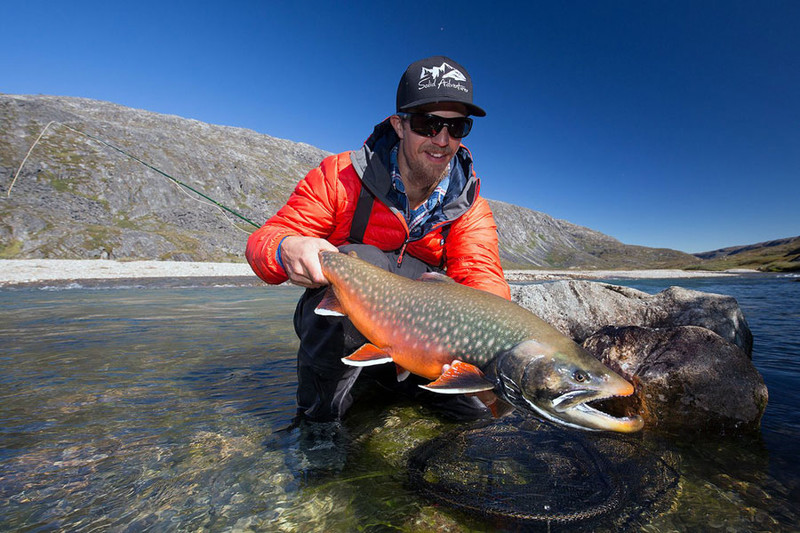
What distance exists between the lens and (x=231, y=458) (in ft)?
12.5

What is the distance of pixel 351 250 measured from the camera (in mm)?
4422

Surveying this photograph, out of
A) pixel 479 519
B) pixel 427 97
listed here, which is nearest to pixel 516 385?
pixel 479 519

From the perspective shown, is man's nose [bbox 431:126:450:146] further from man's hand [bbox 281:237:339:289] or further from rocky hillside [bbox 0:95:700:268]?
rocky hillside [bbox 0:95:700:268]

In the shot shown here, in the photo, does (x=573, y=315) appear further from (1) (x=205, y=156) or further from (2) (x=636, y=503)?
(1) (x=205, y=156)

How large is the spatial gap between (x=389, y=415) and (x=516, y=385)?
8.91 feet

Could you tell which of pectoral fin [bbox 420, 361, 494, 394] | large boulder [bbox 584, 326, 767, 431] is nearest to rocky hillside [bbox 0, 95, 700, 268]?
pectoral fin [bbox 420, 361, 494, 394]

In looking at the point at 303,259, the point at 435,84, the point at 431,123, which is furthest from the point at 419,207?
the point at 303,259

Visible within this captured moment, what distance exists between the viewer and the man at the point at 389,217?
421cm

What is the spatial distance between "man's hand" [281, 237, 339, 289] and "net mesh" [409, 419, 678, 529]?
2139 mm

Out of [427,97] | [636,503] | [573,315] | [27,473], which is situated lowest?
[27,473]

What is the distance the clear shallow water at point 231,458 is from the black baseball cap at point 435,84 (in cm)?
402

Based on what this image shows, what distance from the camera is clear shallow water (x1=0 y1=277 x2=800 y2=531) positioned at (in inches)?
115

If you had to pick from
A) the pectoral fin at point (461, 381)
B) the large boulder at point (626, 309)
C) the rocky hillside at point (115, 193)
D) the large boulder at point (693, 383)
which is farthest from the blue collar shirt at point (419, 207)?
the rocky hillside at point (115, 193)

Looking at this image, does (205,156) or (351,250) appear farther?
(205,156)
